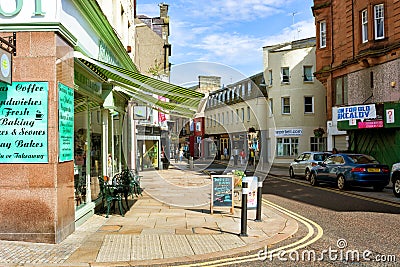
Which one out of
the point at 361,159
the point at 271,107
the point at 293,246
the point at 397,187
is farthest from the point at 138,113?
the point at 271,107

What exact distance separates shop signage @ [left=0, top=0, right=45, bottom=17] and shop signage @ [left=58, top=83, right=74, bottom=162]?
4.49 ft

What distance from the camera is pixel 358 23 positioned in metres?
28.2

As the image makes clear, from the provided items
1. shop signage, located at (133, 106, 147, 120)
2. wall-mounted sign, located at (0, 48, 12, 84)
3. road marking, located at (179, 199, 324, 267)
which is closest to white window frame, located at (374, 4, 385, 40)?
shop signage, located at (133, 106, 147, 120)

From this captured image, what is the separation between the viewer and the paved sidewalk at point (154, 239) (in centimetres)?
728

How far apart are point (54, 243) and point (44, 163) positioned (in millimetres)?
1454

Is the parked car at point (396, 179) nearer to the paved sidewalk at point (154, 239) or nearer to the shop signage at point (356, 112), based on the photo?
the paved sidewalk at point (154, 239)

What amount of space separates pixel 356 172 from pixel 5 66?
14602 mm

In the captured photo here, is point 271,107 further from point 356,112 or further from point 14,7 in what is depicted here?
point 14,7

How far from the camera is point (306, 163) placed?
25.6 meters

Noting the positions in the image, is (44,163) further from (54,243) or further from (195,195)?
(195,195)

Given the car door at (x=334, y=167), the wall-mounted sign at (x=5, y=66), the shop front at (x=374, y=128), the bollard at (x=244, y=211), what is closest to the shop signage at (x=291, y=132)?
the shop front at (x=374, y=128)

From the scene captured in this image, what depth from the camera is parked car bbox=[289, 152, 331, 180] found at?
24.5 m

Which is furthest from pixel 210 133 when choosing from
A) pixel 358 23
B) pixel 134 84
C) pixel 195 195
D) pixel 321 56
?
pixel 134 84

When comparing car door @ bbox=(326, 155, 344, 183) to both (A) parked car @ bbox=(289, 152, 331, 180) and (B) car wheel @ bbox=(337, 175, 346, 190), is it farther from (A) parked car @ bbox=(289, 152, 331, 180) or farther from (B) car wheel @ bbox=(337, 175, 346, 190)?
(A) parked car @ bbox=(289, 152, 331, 180)
